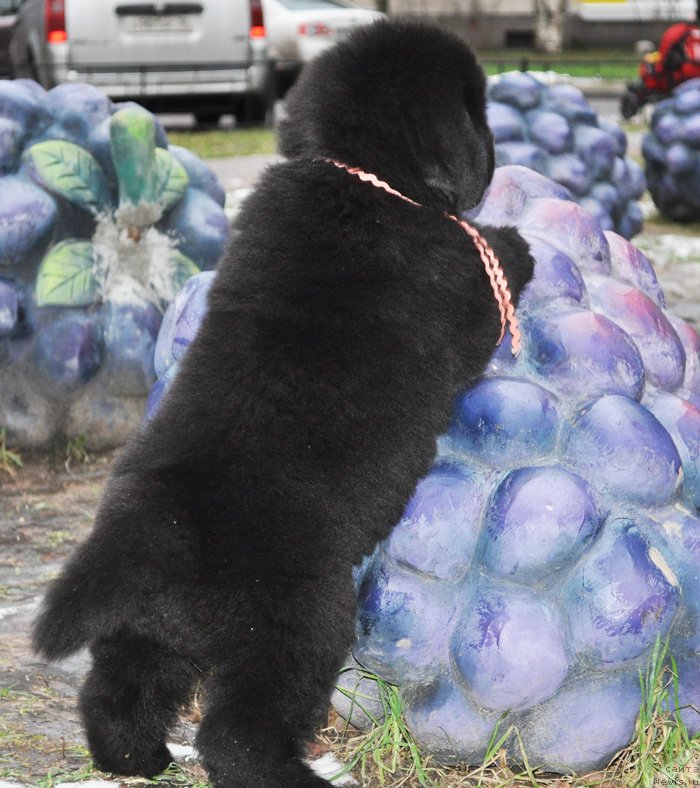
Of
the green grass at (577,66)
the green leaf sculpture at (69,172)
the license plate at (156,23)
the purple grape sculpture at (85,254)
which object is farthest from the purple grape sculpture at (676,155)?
the green grass at (577,66)

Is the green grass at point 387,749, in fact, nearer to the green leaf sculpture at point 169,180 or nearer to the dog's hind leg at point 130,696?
the dog's hind leg at point 130,696

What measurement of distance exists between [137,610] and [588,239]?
145 cm

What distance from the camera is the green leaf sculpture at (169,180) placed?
4.32m

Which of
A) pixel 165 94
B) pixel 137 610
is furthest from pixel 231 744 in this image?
pixel 165 94

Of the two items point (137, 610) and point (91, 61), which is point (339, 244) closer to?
point (137, 610)

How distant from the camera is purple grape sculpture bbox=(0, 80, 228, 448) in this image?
414cm

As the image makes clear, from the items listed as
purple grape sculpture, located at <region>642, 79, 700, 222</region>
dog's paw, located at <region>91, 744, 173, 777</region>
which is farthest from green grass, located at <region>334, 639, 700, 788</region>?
purple grape sculpture, located at <region>642, 79, 700, 222</region>

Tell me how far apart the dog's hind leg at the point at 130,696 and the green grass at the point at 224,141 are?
27.7ft

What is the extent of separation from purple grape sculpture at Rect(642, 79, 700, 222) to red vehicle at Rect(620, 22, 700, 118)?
3.72 feet

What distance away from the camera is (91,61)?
1247 cm

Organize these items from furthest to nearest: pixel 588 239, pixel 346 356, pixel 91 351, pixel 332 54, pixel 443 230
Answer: pixel 91 351
pixel 588 239
pixel 332 54
pixel 443 230
pixel 346 356

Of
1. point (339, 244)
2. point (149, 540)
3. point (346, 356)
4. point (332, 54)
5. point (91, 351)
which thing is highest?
point (332, 54)

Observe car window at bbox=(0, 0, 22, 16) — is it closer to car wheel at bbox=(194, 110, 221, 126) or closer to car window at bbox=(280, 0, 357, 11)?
car window at bbox=(280, 0, 357, 11)

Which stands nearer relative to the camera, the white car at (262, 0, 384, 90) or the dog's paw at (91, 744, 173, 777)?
the dog's paw at (91, 744, 173, 777)
